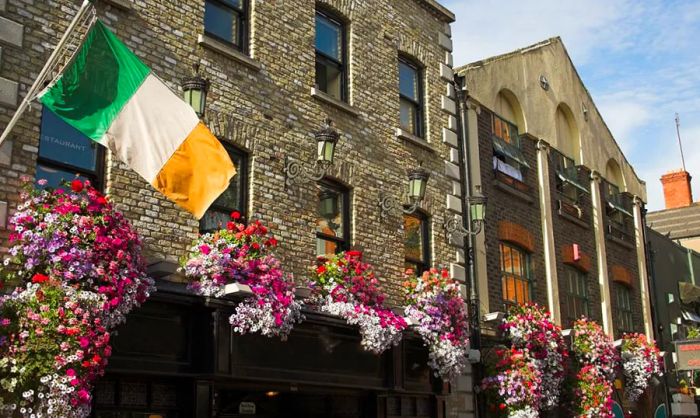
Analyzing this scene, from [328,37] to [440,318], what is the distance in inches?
189

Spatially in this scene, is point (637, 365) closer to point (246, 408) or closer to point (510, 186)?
point (510, 186)

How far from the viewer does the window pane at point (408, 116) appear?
50.7ft

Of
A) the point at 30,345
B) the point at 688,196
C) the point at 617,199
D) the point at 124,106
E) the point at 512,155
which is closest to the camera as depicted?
the point at 30,345

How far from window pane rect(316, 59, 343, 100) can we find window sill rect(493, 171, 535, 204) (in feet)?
14.7

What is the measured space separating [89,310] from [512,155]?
37.4 ft

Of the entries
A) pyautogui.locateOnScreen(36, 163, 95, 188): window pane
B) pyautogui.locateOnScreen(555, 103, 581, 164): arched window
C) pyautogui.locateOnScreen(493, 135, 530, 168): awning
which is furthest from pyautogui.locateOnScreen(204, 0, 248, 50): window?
pyautogui.locateOnScreen(555, 103, 581, 164): arched window

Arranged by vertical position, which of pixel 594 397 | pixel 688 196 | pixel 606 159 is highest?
pixel 688 196

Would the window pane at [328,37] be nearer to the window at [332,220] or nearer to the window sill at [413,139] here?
the window sill at [413,139]

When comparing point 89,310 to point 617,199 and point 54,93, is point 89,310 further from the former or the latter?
point 617,199

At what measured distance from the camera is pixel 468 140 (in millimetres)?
16750

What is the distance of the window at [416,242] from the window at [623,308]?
322 inches

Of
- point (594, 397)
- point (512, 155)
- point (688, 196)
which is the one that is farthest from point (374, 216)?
point (688, 196)

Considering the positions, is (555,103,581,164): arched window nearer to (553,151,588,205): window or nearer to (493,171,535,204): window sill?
(553,151,588,205): window

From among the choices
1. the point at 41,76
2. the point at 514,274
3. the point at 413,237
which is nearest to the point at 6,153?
the point at 41,76
